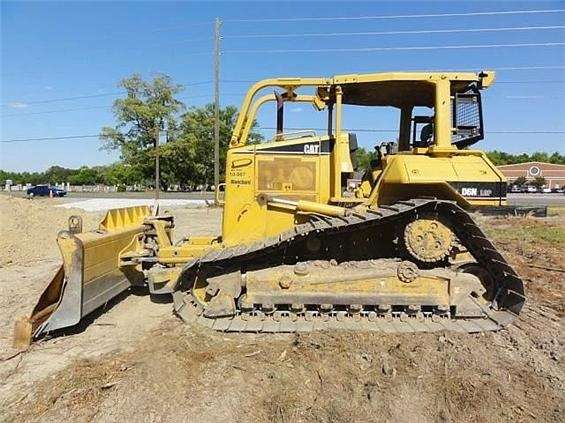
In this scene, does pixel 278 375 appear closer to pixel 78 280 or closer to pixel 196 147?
pixel 78 280

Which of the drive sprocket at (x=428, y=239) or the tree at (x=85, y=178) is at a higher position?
the tree at (x=85, y=178)

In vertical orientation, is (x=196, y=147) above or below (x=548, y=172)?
above

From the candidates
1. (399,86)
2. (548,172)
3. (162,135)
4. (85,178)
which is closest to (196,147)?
(162,135)

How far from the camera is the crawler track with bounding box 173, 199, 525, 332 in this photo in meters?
4.89

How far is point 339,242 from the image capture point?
5.49m

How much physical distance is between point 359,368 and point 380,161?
9.62 feet

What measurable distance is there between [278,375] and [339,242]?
2.06 m

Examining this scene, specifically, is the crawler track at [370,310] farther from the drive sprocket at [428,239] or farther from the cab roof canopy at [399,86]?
the cab roof canopy at [399,86]

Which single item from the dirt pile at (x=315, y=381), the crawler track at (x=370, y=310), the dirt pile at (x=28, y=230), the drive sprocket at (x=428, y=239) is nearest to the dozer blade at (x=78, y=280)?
the dirt pile at (x=315, y=381)

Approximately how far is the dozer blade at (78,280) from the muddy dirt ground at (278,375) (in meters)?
0.21

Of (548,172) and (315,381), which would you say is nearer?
(315,381)

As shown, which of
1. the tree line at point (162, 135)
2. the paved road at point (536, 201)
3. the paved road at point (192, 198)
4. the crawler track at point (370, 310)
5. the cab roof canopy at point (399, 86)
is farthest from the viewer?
the tree line at point (162, 135)

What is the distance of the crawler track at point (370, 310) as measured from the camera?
4.89m

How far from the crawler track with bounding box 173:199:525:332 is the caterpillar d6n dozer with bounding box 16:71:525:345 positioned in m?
0.02
